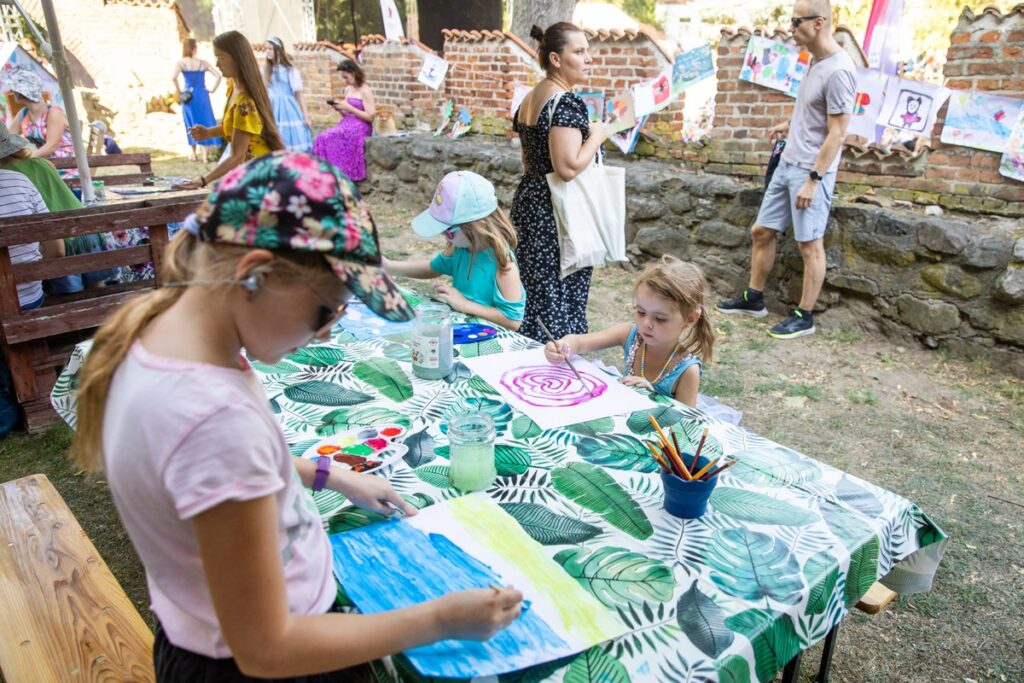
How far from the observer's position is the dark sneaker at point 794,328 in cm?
446

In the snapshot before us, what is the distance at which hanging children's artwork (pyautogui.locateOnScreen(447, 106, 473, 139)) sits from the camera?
7.47m

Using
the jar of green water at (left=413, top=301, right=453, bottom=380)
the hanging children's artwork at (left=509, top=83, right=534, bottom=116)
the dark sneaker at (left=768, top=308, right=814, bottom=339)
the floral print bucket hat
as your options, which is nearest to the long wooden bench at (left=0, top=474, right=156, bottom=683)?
the jar of green water at (left=413, top=301, right=453, bottom=380)

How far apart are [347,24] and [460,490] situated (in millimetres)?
14109

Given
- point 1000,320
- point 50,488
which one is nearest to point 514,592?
point 50,488

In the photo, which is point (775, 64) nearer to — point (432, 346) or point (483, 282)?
point (483, 282)

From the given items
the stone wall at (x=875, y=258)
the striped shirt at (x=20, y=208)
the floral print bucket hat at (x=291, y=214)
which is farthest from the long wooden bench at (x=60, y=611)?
the stone wall at (x=875, y=258)

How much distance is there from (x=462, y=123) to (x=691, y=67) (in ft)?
9.74

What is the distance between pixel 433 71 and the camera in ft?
25.0

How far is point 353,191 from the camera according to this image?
847 mm

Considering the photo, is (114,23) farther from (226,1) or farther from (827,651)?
(827,651)

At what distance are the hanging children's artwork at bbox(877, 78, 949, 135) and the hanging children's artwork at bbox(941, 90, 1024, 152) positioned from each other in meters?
0.09

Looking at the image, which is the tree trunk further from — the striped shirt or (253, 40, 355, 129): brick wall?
the striped shirt

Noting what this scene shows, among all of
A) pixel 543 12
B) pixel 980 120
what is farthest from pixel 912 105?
pixel 543 12

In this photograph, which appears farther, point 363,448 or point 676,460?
point 363,448
